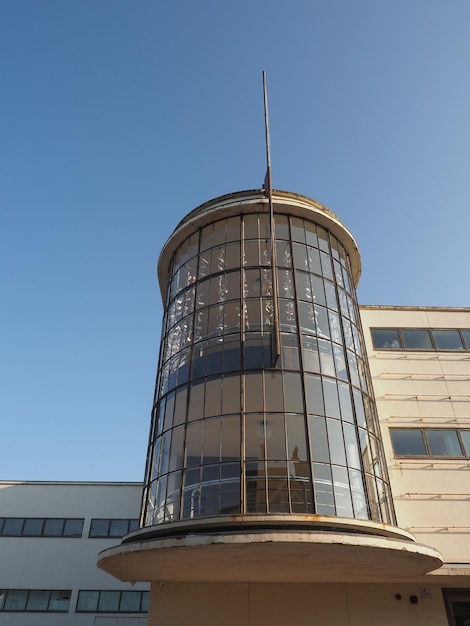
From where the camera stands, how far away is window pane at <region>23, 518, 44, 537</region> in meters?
25.0

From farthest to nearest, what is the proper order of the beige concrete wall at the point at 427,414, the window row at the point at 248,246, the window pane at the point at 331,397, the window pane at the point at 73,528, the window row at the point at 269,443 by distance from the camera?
the window pane at the point at 73,528
the window row at the point at 248,246
the beige concrete wall at the point at 427,414
the window pane at the point at 331,397
the window row at the point at 269,443

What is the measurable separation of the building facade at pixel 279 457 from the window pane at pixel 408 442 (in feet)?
0.26

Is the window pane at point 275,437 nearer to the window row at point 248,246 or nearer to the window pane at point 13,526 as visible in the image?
the window row at point 248,246

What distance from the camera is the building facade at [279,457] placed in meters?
10.9

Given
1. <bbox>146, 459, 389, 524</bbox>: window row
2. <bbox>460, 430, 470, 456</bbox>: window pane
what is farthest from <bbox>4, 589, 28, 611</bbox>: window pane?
<bbox>460, 430, 470, 456</bbox>: window pane

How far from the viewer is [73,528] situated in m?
25.4

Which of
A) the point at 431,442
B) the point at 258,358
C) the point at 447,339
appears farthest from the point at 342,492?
the point at 447,339

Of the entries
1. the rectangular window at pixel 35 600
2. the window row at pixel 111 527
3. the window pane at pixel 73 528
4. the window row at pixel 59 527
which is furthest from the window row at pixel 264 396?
the rectangular window at pixel 35 600

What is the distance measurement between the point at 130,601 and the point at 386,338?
2015cm

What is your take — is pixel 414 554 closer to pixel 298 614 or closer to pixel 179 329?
pixel 298 614

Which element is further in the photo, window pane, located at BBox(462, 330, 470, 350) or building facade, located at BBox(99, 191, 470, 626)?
window pane, located at BBox(462, 330, 470, 350)

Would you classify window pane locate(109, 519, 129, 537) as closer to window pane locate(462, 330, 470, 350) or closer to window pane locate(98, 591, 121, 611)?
window pane locate(98, 591, 121, 611)

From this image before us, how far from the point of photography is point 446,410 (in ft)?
59.3

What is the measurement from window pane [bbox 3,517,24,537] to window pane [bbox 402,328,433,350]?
945 inches
